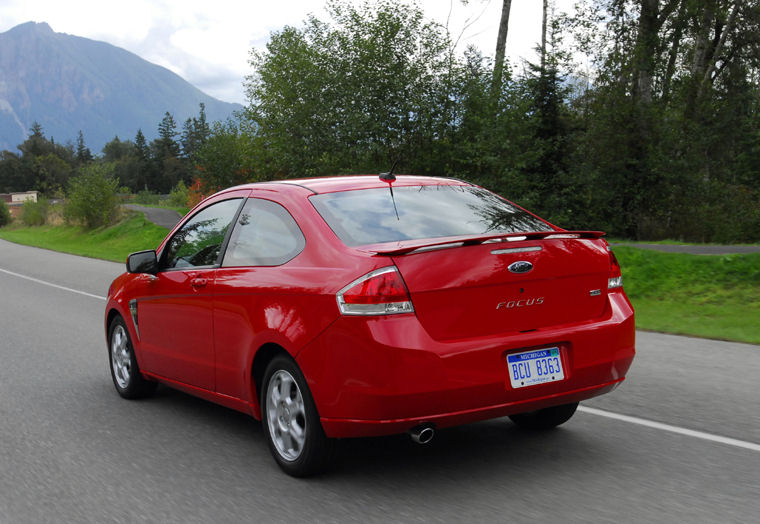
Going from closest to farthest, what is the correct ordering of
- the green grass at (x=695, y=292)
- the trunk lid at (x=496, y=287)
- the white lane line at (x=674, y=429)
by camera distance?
the trunk lid at (x=496, y=287) → the white lane line at (x=674, y=429) → the green grass at (x=695, y=292)

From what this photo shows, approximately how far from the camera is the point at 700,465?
4.52 m

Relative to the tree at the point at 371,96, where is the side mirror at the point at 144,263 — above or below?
below

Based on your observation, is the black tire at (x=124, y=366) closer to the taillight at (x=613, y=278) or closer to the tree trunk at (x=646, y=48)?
the taillight at (x=613, y=278)

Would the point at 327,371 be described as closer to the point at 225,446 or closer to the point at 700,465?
the point at 225,446

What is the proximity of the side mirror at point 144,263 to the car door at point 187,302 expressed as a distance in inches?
2.3

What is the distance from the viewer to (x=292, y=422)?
4.51m

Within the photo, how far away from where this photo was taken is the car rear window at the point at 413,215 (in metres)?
4.58

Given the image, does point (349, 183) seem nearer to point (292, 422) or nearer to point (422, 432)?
point (292, 422)

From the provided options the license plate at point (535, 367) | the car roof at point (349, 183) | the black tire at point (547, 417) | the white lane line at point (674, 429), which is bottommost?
the white lane line at point (674, 429)

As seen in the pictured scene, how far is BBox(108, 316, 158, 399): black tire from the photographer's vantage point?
6.68 m

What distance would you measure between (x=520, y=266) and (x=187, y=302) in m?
2.43

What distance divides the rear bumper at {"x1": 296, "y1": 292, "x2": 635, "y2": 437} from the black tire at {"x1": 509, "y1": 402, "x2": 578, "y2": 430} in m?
0.94

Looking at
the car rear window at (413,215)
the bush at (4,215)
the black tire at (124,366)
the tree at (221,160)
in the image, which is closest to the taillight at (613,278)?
the car rear window at (413,215)

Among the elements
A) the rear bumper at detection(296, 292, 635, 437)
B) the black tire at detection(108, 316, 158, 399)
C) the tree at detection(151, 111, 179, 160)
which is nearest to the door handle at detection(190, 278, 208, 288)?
the rear bumper at detection(296, 292, 635, 437)
